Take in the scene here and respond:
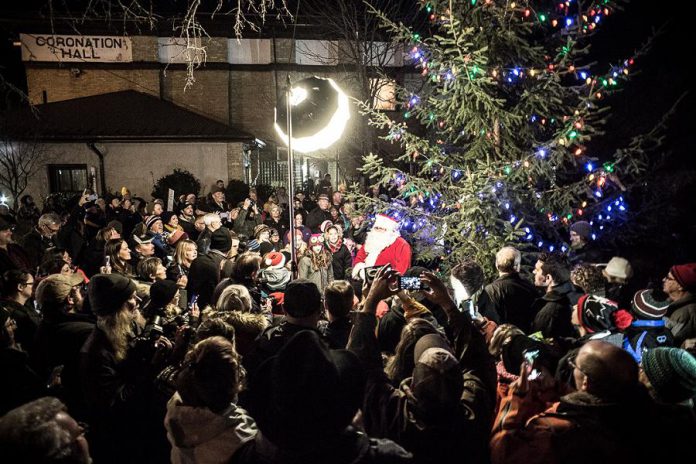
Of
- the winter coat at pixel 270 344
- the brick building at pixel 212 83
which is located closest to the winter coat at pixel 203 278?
the winter coat at pixel 270 344

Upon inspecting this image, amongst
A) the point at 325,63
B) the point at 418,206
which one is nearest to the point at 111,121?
the point at 325,63

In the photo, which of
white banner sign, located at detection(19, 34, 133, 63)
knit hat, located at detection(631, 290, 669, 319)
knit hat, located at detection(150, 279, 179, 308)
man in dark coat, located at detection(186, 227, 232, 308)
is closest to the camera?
knit hat, located at detection(631, 290, 669, 319)

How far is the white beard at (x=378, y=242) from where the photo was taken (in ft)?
24.0

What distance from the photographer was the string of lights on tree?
651cm

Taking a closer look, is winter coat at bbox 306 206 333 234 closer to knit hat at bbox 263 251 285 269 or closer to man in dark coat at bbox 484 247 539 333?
knit hat at bbox 263 251 285 269

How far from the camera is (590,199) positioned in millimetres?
7770

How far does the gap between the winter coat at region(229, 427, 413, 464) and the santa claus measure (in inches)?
207

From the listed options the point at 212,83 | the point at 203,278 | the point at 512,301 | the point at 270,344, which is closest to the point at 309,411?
the point at 270,344

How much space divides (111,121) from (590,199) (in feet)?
68.8

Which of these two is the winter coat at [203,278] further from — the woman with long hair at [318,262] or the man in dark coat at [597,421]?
the man in dark coat at [597,421]

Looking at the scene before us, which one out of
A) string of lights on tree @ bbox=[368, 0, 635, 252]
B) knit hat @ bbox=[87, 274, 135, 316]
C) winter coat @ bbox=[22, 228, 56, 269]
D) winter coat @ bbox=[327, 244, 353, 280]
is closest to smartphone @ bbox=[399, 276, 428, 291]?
knit hat @ bbox=[87, 274, 135, 316]

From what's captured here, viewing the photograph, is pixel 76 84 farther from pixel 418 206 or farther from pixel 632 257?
pixel 632 257

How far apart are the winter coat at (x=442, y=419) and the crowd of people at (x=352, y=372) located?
0.03 ft

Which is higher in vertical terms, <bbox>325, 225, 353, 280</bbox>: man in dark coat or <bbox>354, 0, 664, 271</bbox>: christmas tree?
<bbox>354, 0, 664, 271</bbox>: christmas tree
